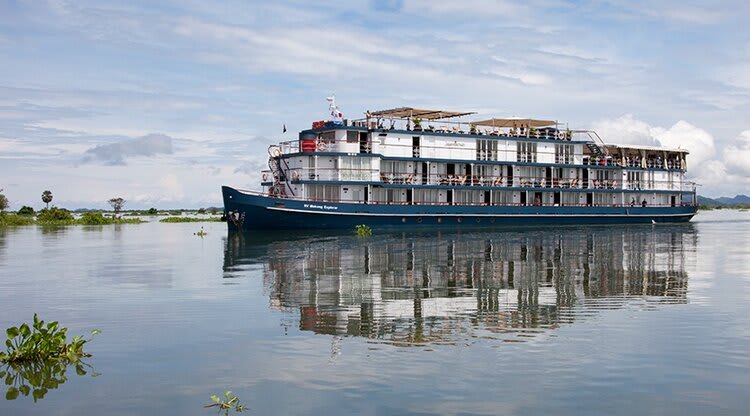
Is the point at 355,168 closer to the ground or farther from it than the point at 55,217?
farther from it

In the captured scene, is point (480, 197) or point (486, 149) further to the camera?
point (486, 149)

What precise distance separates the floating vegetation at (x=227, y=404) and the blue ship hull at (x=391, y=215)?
43.8 meters

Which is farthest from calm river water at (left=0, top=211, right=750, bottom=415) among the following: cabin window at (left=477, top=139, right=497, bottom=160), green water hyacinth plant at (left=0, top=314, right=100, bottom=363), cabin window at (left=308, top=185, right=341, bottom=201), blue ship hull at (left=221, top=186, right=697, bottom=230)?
cabin window at (left=477, top=139, right=497, bottom=160)

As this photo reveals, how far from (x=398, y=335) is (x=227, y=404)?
5132 millimetres

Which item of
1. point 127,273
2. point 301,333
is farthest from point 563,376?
point 127,273

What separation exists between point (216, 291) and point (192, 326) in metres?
6.00

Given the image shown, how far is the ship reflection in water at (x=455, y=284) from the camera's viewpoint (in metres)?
15.8

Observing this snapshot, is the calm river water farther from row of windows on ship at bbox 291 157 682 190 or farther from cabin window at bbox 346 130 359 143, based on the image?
cabin window at bbox 346 130 359 143

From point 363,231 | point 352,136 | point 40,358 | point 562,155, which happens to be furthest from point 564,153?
point 40,358

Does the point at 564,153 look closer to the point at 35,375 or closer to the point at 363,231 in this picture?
the point at 363,231

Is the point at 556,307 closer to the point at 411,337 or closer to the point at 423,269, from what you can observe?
the point at 411,337

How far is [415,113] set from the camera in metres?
63.7

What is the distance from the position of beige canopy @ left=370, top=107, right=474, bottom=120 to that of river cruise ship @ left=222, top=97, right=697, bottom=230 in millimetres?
88

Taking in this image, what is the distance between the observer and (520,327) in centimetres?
1544
